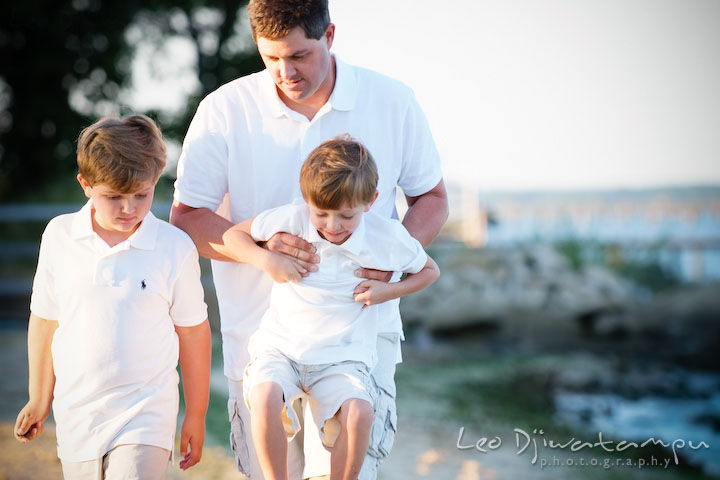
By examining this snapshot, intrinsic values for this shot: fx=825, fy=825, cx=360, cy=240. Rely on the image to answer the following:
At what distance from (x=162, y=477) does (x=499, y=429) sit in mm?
4818

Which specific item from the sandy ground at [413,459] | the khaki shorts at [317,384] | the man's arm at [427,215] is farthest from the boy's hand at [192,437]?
the sandy ground at [413,459]

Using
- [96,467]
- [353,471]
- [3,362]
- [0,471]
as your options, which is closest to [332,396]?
[353,471]

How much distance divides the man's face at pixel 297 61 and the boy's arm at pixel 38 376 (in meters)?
0.98

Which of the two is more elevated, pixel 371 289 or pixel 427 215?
pixel 427 215

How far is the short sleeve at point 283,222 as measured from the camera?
2.39m

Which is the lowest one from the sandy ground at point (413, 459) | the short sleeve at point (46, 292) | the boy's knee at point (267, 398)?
the sandy ground at point (413, 459)

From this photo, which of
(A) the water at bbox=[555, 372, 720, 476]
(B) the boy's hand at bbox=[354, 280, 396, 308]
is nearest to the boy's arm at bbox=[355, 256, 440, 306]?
(B) the boy's hand at bbox=[354, 280, 396, 308]

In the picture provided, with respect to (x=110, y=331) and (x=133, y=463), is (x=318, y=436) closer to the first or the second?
(x=133, y=463)

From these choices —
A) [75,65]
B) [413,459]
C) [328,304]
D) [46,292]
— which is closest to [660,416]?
[413,459]

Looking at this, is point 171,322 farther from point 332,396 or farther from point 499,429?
point 499,429

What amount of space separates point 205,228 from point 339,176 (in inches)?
22.1

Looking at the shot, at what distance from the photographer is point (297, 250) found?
2.36m

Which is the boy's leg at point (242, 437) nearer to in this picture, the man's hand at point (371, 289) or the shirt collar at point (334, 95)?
the man's hand at point (371, 289)

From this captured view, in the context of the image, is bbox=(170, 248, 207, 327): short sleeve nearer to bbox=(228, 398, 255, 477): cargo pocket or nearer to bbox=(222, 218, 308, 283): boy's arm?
bbox=(222, 218, 308, 283): boy's arm
